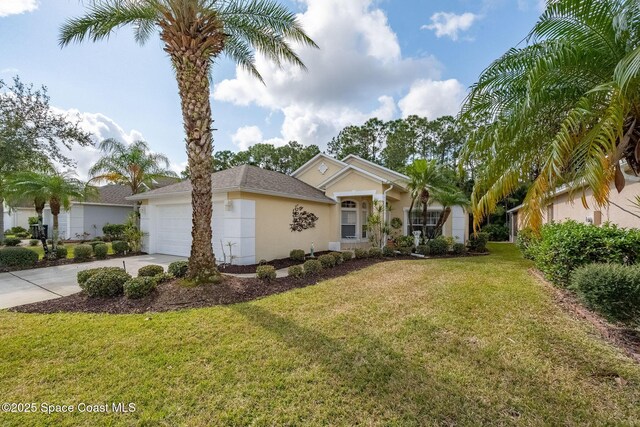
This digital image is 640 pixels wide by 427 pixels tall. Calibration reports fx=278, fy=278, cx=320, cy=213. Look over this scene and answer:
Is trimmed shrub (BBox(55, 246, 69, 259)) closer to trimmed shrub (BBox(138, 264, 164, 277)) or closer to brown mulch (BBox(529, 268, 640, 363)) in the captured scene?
trimmed shrub (BBox(138, 264, 164, 277))

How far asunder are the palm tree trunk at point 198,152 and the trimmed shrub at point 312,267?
10.5ft

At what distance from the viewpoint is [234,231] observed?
11172mm

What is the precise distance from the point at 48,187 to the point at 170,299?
11392 mm

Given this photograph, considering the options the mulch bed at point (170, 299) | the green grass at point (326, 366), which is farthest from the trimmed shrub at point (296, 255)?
the green grass at point (326, 366)

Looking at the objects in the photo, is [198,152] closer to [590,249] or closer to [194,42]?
[194,42]

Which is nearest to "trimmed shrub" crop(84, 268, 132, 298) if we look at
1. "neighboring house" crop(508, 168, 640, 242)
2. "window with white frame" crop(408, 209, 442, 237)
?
"neighboring house" crop(508, 168, 640, 242)

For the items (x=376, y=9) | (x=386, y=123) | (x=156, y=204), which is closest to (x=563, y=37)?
(x=376, y=9)

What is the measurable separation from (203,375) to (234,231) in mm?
7875

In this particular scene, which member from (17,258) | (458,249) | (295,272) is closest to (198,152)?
(295,272)

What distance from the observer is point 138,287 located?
21.9ft

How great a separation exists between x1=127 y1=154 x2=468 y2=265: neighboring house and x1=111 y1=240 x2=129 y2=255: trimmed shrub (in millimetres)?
920

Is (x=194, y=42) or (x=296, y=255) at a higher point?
(x=194, y=42)

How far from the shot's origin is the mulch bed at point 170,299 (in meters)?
6.23

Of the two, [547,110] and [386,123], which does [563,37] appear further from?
[386,123]
